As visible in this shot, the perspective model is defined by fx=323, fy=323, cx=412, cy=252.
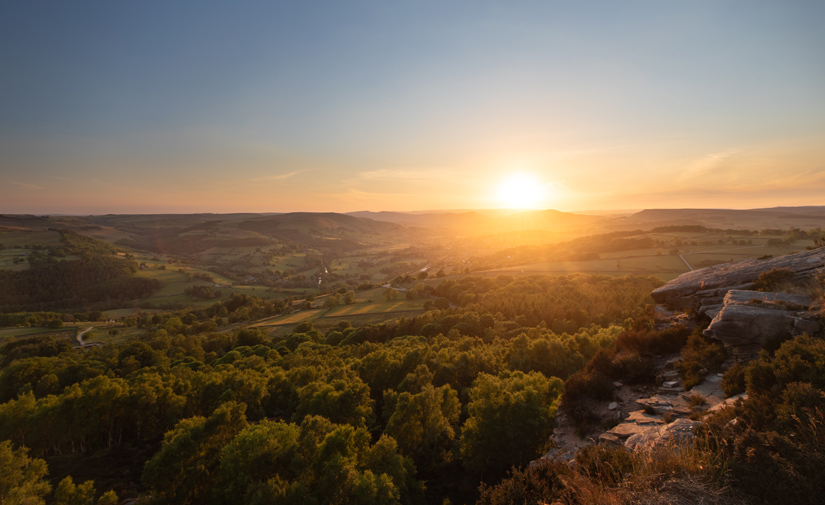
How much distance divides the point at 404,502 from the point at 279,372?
22384 mm

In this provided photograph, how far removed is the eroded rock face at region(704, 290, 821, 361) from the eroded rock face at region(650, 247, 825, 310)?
3793 mm

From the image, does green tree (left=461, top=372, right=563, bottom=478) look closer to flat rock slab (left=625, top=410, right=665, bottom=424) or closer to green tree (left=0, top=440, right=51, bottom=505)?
flat rock slab (left=625, top=410, right=665, bottom=424)

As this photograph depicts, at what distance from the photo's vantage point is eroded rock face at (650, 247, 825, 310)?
20.9 metres

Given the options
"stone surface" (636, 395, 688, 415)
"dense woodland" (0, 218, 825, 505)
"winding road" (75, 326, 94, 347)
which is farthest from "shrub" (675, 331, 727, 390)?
"winding road" (75, 326, 94, 347)

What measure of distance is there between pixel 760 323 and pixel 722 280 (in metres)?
8.80

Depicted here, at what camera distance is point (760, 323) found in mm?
16109

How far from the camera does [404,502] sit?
19.9 meters

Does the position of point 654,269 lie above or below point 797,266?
below

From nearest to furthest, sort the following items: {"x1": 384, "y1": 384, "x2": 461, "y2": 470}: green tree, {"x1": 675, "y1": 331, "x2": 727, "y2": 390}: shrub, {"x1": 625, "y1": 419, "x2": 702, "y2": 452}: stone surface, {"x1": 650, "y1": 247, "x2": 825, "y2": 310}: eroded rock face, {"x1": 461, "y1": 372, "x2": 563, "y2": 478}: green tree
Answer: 1. {"x1": 625, "y1": 419, "x2": 702, "y2": 452}: stone surface
2. {"x1": 675, "y1": 331, "x2": 727, "y2": 390}: shrub
3. {"x1": 461, "y1": 372, "x2": 563, "y2": 478}: green tree
4. {"x1": 650, "y1": 247, "x2": 825, "y2": 310}: eroded rock face
5. {"x1": 384, "y1": 384, "x2": 461, "y2": 470}: green tree

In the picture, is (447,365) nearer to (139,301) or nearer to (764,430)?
(764,430)

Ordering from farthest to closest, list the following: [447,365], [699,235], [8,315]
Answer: [699,235]
[8,315]
[447,365]

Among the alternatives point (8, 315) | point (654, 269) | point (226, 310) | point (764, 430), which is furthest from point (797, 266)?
point (8, 315)

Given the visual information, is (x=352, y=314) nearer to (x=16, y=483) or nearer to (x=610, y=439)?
(x=16, y=483)

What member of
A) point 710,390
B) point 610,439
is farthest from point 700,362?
point 610,439
